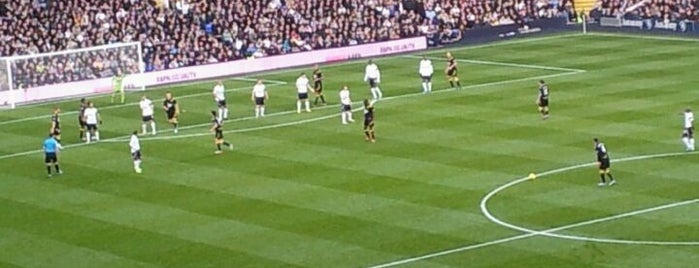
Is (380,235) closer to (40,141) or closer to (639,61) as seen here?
(40,141)

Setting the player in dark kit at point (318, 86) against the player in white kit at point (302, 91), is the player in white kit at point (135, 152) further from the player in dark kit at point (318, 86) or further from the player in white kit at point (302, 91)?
the player in dark kit at point (318, 86)

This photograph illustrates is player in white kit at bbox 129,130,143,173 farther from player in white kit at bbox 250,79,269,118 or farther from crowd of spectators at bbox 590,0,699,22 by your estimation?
crowd of spectators at bbox 590,0,699,22

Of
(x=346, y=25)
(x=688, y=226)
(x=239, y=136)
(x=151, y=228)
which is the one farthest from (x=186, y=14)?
(x=688, y=226)

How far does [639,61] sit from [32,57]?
2633cm

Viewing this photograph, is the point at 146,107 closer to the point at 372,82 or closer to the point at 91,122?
the point at 91,122

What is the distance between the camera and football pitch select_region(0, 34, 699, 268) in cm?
3344

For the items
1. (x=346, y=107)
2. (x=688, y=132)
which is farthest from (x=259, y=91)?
(x=688, y=132)

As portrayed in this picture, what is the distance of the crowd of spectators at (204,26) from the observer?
64500 millimetres

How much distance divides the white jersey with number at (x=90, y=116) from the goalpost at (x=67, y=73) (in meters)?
11.4

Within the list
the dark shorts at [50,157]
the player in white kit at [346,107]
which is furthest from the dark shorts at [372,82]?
the dark shorts at [50,157]

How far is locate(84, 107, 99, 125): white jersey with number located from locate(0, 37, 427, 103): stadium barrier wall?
39.1 ft

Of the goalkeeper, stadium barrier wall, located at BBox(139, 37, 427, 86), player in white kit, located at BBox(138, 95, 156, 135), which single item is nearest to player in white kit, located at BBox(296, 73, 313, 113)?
player in white kit, located at BBox(138, 95, 156, 135)

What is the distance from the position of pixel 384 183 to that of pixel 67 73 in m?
26.0

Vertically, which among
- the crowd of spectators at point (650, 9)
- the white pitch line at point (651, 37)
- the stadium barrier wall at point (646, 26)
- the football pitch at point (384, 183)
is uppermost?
the crowd of spectators at point (650, 9)
